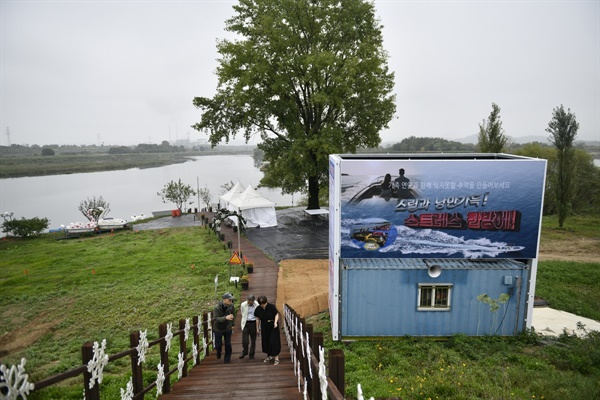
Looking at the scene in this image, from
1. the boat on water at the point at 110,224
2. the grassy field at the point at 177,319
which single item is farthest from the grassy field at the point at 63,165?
the grassy field at the point at 177,319

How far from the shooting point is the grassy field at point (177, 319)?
7.77 meters

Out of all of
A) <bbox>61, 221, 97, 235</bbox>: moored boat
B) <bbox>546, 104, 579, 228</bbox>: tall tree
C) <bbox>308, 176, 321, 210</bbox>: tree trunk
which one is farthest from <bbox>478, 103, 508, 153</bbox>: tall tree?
<bbox>61, 221, 97, 235</bbox>: moored boat

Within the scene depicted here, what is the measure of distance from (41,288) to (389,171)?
54.3 feet

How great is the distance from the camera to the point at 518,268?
1092 centimetres

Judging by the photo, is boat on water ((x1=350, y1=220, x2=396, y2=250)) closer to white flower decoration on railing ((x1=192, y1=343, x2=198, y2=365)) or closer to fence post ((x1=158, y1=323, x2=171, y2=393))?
white flower decoration on railing ((x1=192, y1=343, x2=198, y2=365))

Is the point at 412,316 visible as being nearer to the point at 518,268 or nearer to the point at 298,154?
the point at 518,268

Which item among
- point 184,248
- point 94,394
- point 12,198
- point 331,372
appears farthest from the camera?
point 12,198

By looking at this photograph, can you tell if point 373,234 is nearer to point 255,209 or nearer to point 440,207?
point 440,207

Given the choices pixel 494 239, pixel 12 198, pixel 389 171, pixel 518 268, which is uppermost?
pixel 389 171

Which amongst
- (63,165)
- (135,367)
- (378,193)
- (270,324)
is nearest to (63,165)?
(63,165)

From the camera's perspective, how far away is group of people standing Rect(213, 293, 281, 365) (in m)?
8.01

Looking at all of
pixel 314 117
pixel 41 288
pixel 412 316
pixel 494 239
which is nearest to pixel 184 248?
pixel 41 288

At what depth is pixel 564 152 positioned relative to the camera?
28016mm

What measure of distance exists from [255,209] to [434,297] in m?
18.5
